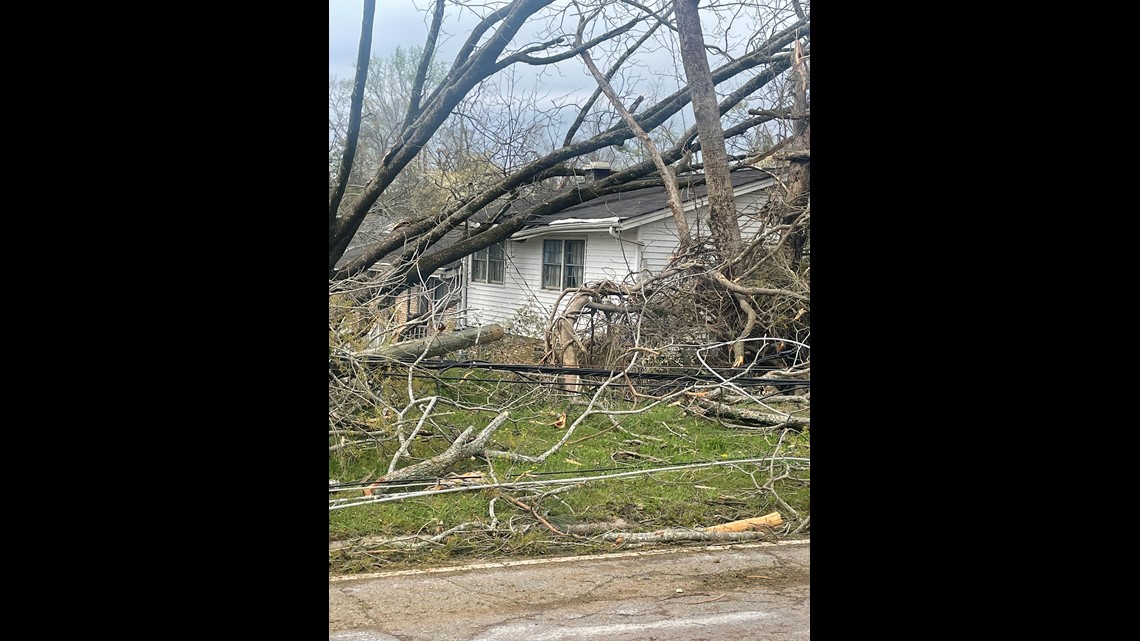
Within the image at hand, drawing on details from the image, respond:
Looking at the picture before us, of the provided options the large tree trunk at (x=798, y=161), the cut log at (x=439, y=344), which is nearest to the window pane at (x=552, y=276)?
the cut log at (x=439, y=344)

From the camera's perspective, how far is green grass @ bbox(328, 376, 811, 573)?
21.7 feet

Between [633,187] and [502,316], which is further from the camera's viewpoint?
[502,316]

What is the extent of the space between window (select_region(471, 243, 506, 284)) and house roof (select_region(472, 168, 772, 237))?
58.4 inches

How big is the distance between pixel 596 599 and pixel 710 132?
276 inches

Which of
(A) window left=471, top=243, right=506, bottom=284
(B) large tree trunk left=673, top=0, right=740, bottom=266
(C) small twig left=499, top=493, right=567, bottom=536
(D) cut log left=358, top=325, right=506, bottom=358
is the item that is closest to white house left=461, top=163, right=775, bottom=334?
(A) window left=471, top=243, right=506, bottom=284

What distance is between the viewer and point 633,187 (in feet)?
40.6

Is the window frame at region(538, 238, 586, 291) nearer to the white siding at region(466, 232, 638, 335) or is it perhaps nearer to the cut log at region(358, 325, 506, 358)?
the white siding at region(466, 232, 638, 335)

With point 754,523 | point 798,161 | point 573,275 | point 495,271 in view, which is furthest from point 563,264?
point 754,523
